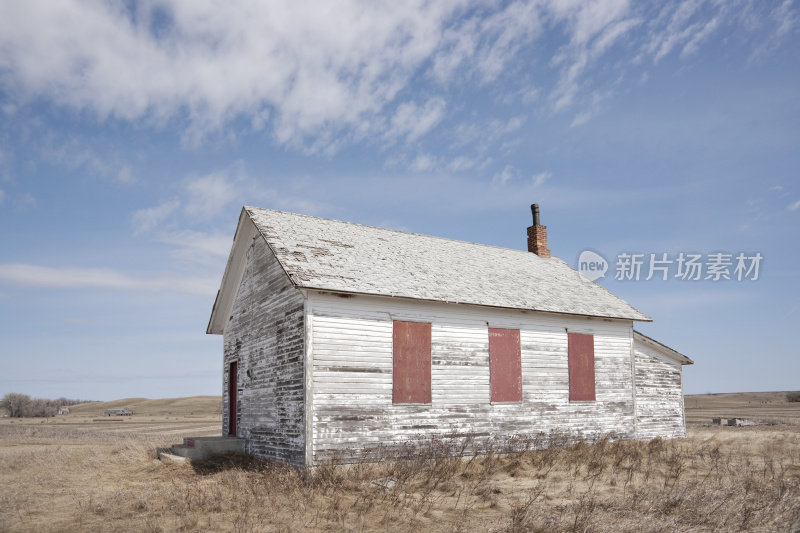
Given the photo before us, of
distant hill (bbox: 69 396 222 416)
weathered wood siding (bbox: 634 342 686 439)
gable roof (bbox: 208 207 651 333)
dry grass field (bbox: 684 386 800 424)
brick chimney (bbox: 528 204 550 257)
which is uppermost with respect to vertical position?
brick chimney (bbox: 528 204 550 257)

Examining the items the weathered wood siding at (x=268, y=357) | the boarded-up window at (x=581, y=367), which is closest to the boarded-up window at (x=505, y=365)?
the boarded-up window at (x=581, y=367)

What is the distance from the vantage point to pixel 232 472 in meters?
13.7

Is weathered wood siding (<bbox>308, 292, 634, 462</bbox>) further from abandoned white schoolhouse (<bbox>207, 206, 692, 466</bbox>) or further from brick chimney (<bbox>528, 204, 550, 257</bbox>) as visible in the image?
brick chimney (<bbox>528, 204, 550, 257</bbox>)

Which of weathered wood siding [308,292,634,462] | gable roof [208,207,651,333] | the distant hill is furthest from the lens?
the distant hill

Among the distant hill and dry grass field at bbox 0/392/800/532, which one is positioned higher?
dry grass field at bbox 0/392/800/532

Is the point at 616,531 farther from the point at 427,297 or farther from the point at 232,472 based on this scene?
the point at 232,472

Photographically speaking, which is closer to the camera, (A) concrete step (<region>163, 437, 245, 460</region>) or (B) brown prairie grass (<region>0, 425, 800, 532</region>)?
(B) brown prairie grass (<region>0, 425, 800, 532</region>)

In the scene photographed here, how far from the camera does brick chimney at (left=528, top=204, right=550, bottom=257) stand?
24344 millimetres

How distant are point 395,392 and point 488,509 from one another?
178 inches

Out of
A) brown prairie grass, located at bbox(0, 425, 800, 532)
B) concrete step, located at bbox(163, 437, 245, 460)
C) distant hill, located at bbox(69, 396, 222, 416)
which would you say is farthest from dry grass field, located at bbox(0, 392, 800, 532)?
distant hill, located at bbox(69, 396, 222, 416)

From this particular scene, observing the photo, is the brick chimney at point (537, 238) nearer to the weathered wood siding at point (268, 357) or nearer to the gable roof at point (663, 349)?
the gable roof at point (663, 349)

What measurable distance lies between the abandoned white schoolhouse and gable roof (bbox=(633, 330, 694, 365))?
84 mm

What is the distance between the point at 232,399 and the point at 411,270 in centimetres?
677

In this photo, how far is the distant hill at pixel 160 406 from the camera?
76.1 meters
